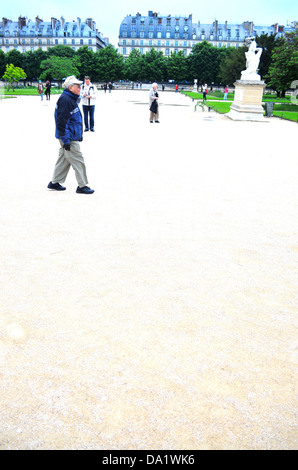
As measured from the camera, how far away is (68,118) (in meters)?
7.00

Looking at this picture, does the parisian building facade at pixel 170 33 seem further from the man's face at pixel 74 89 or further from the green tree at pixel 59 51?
the man's face at pixel 74 89

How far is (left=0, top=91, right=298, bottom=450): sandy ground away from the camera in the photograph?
7.88 ft

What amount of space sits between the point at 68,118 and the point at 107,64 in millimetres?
106040

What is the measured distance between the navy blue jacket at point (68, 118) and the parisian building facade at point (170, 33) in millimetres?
135019

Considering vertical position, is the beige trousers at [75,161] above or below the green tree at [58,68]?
below

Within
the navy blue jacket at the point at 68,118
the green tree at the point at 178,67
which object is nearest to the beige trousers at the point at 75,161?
the navy blue jacket at the point at 68,118

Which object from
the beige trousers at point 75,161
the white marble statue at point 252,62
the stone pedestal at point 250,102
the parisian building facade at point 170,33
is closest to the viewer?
the beige trousers at point 75,161

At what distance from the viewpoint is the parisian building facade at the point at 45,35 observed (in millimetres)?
128500

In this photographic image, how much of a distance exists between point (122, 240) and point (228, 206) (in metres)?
2.27

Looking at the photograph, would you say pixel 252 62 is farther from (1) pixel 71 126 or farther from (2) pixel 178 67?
(2) pixel 178 67

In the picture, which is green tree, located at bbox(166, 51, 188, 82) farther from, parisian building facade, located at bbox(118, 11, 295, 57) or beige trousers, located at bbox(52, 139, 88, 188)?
beige trousers, located at bbox(52, 139, 88, 188)

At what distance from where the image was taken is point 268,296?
392cm

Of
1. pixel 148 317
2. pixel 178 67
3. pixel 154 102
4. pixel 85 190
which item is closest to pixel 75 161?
pixel 85 190

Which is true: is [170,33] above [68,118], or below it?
above
